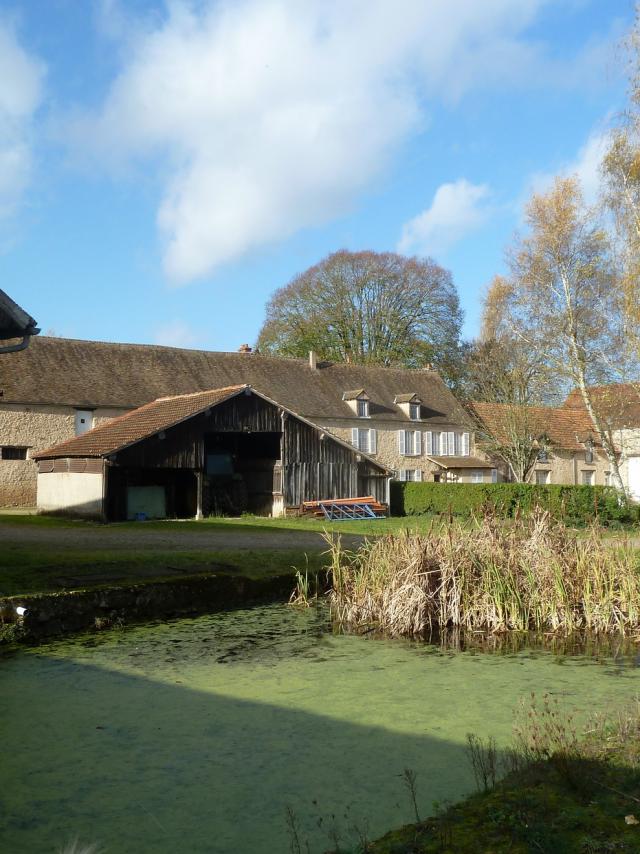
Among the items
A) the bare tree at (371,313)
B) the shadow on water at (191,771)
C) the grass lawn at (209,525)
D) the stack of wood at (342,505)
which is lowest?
the shadow on water at (191,771)

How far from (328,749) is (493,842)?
212cm

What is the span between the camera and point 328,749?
541 cm

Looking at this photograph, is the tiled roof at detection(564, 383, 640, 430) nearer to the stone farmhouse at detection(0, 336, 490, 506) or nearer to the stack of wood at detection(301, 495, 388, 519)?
the stone farmhouse at detection(0, 336, 490, 506)

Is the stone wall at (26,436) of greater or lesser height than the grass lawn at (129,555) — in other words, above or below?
above

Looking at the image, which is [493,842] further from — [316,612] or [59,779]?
[316,612]

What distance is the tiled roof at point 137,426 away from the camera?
931 inches

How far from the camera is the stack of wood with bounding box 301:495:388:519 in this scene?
90.8ft

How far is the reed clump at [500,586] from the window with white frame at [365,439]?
89.8 feet

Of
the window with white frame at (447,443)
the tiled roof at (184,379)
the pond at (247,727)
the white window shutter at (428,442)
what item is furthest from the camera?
the window with white frame at (447,443)

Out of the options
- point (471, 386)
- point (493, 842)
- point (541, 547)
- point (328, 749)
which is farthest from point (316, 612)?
point (471, 386)

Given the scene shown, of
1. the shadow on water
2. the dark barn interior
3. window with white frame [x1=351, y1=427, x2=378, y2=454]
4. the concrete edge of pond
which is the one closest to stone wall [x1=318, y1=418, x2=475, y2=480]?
window with white frame [x1=351, y1=427, x2=378, y2=454]

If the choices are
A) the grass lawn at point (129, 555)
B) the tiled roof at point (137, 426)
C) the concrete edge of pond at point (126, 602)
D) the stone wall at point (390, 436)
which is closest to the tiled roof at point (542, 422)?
the stone wall at point (390, 436)

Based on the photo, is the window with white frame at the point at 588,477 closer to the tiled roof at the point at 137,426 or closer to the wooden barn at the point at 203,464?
the wooden barn at the point at 203,464

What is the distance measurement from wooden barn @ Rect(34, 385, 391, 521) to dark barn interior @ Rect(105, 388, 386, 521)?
33 millimetres
